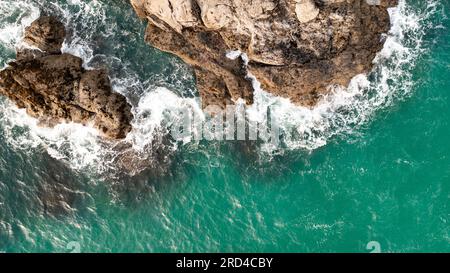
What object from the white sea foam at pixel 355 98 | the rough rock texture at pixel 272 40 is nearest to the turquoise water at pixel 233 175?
the white sea foam at pixel 355 98

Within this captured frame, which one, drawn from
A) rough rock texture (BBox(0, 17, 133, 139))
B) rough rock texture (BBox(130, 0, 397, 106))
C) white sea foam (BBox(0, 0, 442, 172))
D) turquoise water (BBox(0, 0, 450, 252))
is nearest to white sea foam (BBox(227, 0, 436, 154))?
white sea foam (BBox(0, 0, 442, 172))

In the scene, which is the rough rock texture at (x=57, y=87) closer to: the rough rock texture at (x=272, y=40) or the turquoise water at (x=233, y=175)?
the turquoise water at (x=233, y=175)

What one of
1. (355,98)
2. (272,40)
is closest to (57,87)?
(272,40)

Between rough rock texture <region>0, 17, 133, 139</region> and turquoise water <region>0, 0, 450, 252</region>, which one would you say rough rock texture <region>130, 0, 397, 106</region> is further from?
rough rock texture <region>0, 17, 133, 139</region>

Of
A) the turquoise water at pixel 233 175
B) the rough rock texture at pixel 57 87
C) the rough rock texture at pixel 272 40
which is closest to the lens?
the rough rock texture at pixel 272 40

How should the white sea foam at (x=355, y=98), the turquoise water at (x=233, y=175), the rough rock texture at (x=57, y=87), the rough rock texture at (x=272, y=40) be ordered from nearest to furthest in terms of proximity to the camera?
1. the rough rock texture at (x=272, y=40)
2. the rough rock texture at (x=57, y=87)
3. the turquoise water at (x=233, y=175)
4. the white sea foam at (x=355, y=98)

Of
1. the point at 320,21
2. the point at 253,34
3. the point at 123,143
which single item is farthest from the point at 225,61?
the point at 123,143

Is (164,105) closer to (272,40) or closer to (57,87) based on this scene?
(57,87)
